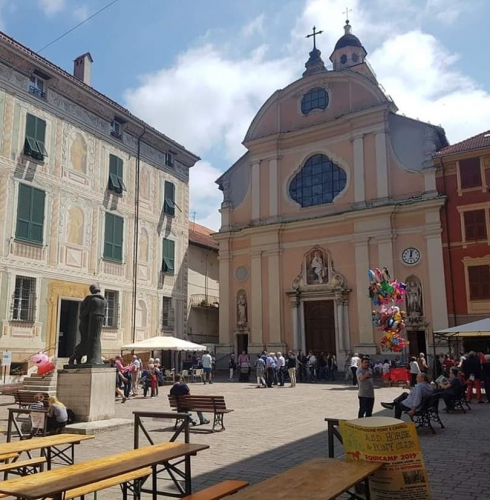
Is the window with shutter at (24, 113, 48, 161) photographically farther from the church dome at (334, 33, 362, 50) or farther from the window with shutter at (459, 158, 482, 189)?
the church dome at (334, 33, 362, 50)

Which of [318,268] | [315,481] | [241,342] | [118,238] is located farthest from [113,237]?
[315,481]

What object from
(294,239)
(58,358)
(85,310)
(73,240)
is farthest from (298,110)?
(85,310)

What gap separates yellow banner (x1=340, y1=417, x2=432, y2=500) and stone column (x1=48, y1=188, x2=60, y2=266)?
64.1ft

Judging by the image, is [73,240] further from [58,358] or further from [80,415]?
[80,415]

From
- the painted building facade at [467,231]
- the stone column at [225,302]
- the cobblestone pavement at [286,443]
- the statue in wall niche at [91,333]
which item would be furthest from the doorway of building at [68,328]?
the painted building facade at [467,231]

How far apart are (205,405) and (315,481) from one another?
23.5ft

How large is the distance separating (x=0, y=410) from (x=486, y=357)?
46.5 ft

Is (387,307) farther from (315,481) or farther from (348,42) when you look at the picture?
(348,42)

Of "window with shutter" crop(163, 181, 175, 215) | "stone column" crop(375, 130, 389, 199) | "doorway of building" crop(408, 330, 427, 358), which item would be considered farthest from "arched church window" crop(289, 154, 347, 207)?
"doorway of building" crop(408, 330, 427, 358)

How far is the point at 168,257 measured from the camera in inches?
1156

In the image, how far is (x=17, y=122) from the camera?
21047 mm

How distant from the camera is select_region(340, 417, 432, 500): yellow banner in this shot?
460 cm

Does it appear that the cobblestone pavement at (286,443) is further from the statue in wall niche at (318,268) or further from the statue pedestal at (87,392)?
the statue in wall niche at (318,268)

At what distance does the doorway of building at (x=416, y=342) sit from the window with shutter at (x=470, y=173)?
25.0ft
